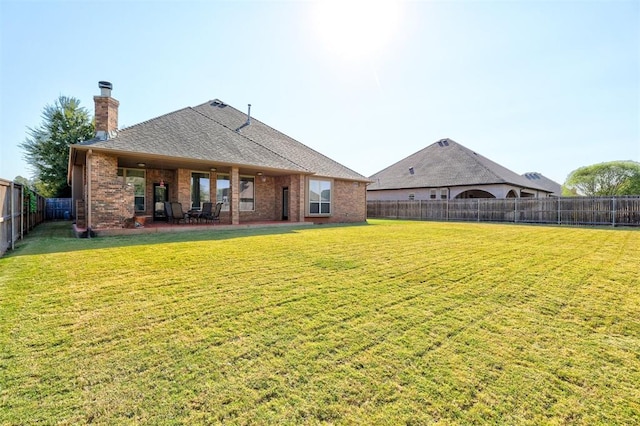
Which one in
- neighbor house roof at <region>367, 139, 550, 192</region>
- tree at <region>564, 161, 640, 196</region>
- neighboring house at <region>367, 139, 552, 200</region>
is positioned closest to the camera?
neighboring house at <region>367, 139, 552, 200</region>

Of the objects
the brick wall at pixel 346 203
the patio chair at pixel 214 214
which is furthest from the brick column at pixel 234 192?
the brick wall at pixel 346 203

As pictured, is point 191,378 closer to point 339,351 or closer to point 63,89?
point 339,351

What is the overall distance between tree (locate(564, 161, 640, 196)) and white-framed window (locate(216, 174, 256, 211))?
103 feet

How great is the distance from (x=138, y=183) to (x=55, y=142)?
2206 centimetres

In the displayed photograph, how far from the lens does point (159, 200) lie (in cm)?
1458

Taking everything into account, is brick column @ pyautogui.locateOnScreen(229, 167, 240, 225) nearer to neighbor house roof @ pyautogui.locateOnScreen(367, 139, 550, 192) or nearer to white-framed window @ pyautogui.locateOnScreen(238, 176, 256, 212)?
white-framed window @ pyautogui.locateOnScreen(238, 176, 256, 212)

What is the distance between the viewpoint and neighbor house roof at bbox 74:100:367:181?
1135 centimetres

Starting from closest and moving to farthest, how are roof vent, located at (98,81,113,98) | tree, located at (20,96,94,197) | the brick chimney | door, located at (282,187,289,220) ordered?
the brick chimney → roof vent, located at (98,81,113,98) → door, located at (282,187,289,220) → tree, located at (20,96,94,197)

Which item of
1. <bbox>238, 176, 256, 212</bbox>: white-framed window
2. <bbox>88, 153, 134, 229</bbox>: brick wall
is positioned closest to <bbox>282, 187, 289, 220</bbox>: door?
<bbox>238, 176, 256, 212</bbox>: white-framed window

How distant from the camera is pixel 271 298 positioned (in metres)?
3.83

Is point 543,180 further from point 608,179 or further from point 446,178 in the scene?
point 446,178

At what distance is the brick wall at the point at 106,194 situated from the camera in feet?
33.2

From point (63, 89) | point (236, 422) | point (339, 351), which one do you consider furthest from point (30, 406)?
point (63, 89)

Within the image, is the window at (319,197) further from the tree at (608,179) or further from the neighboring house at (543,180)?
the neighboring house at (543,180)
